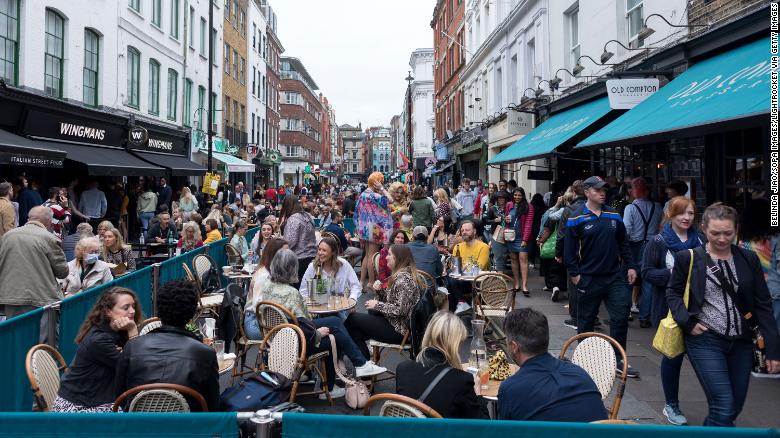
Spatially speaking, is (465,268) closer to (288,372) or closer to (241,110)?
(288,372)

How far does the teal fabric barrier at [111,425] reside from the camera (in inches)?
106

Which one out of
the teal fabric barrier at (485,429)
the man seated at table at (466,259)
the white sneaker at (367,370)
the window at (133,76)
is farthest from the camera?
the window at (133,76)

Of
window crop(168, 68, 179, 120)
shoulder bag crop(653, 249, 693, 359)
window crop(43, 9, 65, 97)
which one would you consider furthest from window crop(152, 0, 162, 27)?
shoulder bag crop(653, 249, 693, 359)

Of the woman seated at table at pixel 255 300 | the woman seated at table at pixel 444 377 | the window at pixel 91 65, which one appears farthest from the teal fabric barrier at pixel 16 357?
the window at pixel 91 65

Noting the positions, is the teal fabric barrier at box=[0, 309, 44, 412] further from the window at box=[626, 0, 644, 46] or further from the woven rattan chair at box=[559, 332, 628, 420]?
the window at box=[626, 0, 644, 46]

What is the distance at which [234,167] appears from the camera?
90.2 feet

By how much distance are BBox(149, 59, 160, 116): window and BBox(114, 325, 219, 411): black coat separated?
19970 mm

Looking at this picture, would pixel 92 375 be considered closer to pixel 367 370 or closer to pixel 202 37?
pixel 367 370

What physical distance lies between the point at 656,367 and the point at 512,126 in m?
12.4

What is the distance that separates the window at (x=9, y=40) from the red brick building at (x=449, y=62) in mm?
20463

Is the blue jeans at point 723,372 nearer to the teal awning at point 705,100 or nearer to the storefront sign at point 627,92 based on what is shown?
the teal awning at point 705,100

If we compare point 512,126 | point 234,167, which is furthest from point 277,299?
point 234,167

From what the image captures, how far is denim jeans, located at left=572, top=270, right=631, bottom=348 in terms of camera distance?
5.90 m

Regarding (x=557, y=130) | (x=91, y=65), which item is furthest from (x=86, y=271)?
(x=91, y=65)
